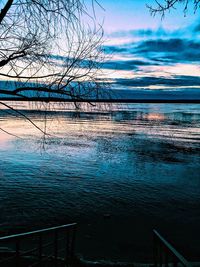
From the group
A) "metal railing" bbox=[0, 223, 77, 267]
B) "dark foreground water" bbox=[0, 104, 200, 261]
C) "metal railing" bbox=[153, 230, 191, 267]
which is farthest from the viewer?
"dark foreground water" bbox=[0, 104, 200, 261]

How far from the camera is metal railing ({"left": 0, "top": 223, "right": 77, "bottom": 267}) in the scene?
465 cm

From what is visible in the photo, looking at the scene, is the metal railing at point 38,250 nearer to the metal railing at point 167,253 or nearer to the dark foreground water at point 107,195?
the dark foreground water at point 107,195

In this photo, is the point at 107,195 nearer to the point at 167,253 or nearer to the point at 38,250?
the point at 38,250

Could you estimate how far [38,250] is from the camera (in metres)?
8.56

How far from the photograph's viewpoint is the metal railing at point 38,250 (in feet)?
15.3

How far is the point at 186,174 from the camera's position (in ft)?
77.3

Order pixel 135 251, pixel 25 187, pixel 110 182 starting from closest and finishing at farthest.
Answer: pixel 135 251, pixel 25 187, pixel 110 182

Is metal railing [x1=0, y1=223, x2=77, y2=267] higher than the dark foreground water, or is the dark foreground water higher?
metal railing [x1=0, y1=223, x2=77, y2=267]

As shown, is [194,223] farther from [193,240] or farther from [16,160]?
[16,160]

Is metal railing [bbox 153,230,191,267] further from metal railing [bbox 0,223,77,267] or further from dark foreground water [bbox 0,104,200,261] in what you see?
dark foreground water [bbox 0,104,200,261]

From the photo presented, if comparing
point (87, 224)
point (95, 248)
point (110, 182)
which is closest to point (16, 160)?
point (110, 182)

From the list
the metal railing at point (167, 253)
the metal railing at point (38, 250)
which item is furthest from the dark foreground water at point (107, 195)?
the metal railing at point (167, 253)

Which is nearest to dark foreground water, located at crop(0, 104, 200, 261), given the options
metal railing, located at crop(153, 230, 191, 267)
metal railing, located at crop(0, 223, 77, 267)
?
metal railing, located at crop(0, 223, 77, 267)

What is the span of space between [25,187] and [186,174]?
12.4 metres
